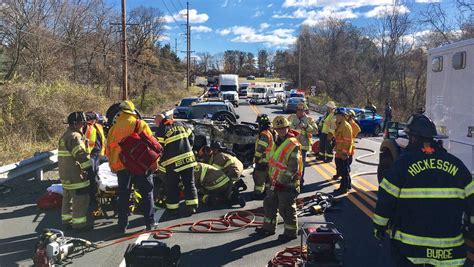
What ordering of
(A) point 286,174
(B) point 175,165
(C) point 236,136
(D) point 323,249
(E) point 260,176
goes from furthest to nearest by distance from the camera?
(C) point 236,136 < (E) point 260,176 < (B) point 175,165 < (A) point 286,174 < (D) point 323,249

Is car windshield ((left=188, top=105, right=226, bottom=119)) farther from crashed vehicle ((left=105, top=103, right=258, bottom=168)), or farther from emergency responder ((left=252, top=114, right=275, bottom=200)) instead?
emergency responder ((left=252, top=114, right=275, bottom=200))

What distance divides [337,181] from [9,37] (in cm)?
2546

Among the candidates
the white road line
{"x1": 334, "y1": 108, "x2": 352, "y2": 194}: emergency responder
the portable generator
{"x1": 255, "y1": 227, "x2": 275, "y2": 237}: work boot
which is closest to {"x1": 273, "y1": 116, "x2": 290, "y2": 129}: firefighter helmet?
{"x1": 255, "y1": 227, "x2": 275, "y2": 237}: work boot

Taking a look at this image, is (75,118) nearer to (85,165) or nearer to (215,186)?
(85,165)

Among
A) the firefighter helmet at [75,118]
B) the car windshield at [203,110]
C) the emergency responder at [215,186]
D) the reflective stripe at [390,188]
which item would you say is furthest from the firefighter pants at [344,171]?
the car windshield at [203,110]

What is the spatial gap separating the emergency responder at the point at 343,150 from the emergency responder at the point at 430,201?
563 cm

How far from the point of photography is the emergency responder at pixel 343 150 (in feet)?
29.7

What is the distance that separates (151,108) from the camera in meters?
39.8

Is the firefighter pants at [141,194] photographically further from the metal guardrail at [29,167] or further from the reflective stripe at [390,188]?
the reflective stripe at [390,188]

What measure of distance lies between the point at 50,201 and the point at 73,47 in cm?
2878

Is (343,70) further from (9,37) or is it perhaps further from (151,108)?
(9,37)

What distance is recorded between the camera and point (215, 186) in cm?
824

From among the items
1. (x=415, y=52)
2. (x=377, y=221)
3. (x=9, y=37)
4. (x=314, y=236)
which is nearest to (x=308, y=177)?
(x=314, y=236)

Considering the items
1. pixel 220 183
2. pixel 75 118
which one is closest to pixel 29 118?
pixel 75 118
